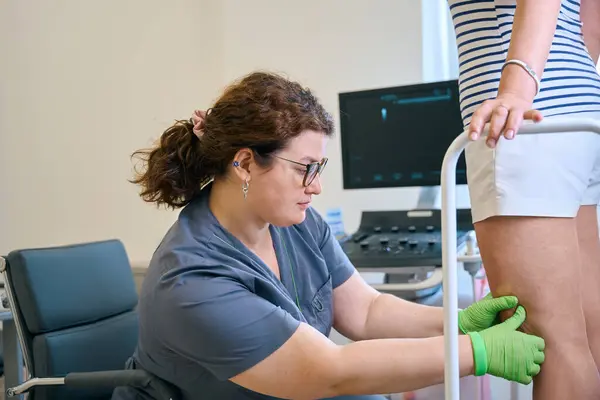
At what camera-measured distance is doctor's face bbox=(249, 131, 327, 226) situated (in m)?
1.21

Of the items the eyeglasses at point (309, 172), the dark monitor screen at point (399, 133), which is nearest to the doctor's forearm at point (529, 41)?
the eyeglasses at point (309, 172)

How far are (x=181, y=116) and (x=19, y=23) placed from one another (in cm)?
100

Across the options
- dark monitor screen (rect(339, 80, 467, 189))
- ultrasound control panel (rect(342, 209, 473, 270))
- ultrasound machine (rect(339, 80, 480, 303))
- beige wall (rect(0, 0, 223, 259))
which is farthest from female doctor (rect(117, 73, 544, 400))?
beige wall (rect(0, 0, 223, 259))

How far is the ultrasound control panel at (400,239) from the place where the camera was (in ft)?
6.34

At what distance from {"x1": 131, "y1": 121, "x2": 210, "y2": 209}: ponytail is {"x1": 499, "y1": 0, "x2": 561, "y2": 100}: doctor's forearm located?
0.66 metres

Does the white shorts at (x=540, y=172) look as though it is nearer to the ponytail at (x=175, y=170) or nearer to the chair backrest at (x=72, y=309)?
the ponytail at (x=175, y=170)

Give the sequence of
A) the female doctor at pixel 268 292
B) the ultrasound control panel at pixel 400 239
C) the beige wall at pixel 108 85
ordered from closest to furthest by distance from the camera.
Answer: the female doctor at pixel 268 292, the ultrasound control panel at pixel 400 239, the beige wall at pixel 108 85

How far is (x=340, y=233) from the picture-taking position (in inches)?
95.0

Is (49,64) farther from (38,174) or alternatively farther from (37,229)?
(37,229)

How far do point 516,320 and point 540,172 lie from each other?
234 mm

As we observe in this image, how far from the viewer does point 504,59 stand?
3.21 feet

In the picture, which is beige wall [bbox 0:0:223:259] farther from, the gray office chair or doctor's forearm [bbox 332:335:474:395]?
doctor's forearm [bbox 332:335:474:395]

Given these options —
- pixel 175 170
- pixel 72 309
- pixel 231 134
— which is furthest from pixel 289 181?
pixel 72 309

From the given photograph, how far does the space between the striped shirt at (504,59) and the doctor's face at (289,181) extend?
0.33 metres
